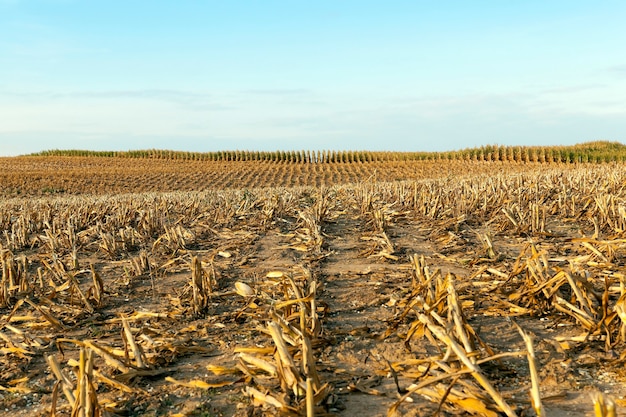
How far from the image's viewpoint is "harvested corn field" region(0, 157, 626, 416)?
8.81ft

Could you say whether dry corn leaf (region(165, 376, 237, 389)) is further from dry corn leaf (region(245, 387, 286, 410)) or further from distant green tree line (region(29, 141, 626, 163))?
distant green tree line (region(29, 141, 626, 163))

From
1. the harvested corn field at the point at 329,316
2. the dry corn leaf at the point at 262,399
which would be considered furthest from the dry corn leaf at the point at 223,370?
the dry corn leaf at the point at 262,399

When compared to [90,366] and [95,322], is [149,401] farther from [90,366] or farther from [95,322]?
[95,322]

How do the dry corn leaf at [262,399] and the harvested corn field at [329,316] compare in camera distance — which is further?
the harvested corn field at [329,316]

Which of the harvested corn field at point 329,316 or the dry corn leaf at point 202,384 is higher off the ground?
the harvested corn field at point 329,316

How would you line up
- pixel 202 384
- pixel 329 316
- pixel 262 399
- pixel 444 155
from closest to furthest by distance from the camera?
pixel 262 399
pixel 202 384
pixel 329 316
pixel 444 155

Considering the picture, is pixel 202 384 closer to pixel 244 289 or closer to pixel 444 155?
pixel 244 289

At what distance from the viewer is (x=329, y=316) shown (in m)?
3.97

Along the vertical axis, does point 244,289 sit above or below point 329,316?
above

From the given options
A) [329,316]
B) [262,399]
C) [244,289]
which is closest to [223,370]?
[262,399]

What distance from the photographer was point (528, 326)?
3.60 meters

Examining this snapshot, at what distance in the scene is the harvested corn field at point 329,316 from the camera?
2.69 m

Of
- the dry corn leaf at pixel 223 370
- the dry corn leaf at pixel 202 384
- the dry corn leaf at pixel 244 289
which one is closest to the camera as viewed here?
the dry corn leaf at pixel 202 384

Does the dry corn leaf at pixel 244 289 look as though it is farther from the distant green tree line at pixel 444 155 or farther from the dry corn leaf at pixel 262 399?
the distant green tree line at pixel 444 155
